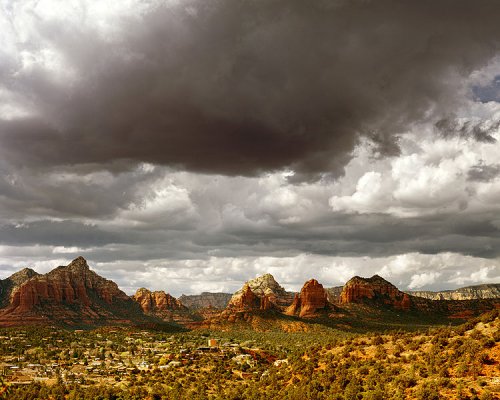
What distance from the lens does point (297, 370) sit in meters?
68.9

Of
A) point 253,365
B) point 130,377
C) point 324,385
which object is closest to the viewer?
point 324,385

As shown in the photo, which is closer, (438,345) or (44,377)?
(438,345)

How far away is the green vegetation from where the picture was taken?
51.8 metres

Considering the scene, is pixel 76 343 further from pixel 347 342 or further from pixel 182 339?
pixel 347 342

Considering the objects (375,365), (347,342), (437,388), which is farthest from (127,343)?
(437,388)

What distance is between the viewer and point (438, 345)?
5956 cm

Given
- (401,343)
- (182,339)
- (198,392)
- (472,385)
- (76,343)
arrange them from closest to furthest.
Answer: (472,385), (401,343), (198,392), (76,343), (182,339)

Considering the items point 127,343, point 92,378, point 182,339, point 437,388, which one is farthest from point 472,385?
point 182,339

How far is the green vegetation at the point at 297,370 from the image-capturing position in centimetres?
5181

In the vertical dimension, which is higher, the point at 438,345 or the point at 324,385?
the point at 438,345

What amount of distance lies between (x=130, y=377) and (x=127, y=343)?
2816 inches

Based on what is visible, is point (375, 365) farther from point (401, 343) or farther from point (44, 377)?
point (44, 377)

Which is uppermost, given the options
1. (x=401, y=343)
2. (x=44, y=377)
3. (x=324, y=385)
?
(x=401, y=343)

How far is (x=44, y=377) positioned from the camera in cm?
10250
